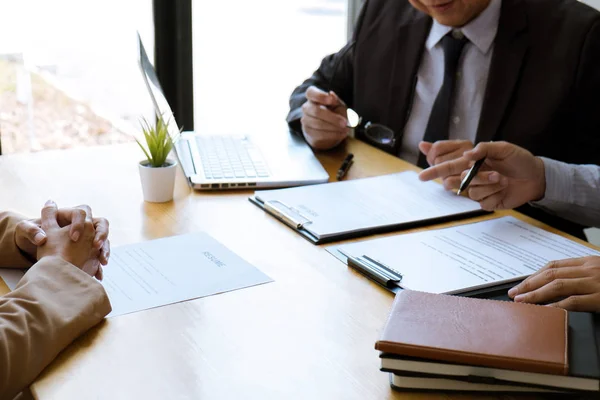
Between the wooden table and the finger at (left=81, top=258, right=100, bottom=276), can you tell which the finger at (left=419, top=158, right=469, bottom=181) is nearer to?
the wooden table

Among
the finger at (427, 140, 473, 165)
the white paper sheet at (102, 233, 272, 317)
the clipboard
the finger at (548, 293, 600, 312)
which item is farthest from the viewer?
the finger at (427, 140, 473, 165)

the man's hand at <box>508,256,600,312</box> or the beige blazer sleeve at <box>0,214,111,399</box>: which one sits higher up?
the man's hand at <box>508,256,600,312</box>

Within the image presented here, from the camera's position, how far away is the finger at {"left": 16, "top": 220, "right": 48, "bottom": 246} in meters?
1.10

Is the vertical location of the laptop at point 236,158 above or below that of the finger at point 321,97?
below

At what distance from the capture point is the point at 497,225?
138 cm

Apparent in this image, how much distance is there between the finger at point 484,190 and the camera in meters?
1.41

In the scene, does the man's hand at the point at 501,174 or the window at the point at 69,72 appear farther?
the window at the point at 69,72

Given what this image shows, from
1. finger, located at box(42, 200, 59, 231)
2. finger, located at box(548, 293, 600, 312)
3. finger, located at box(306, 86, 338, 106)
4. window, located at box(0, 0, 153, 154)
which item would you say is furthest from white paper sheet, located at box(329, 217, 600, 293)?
window, located at box(0, 0, 153, 154)

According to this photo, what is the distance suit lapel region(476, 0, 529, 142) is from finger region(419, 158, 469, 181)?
1.14ft

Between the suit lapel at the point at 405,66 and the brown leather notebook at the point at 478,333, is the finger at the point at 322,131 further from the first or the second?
the brown leather notebook at the point at 478,333

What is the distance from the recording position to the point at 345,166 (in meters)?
1.68

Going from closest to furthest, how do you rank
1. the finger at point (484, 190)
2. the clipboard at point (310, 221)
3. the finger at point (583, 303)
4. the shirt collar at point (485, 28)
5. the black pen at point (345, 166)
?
the finger at point (583, 303), the clipboard at point (310, 221), the finger at point (484, 190), the black pen at point (345, 166), the shirt collar at point (485, 28)

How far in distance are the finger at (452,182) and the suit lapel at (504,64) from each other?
312mm

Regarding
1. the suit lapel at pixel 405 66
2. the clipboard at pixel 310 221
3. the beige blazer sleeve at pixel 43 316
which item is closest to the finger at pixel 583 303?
the clipboard at pixel 310 221
